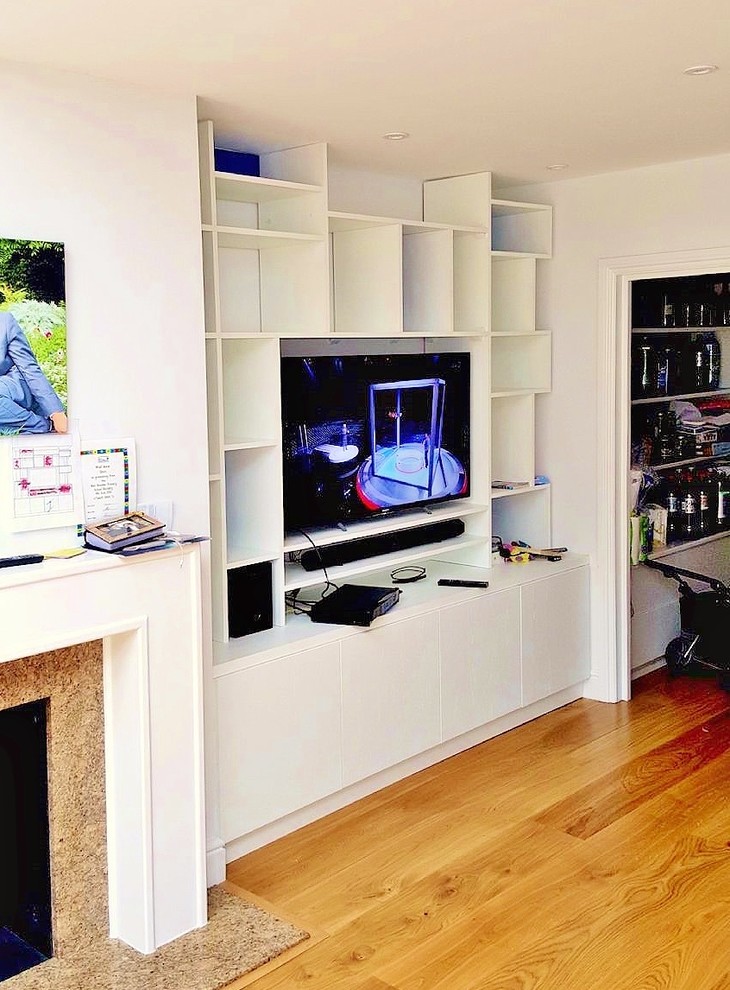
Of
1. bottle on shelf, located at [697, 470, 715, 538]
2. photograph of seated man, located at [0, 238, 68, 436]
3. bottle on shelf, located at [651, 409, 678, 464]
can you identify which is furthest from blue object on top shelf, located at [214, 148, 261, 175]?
→ bottle on shelf, located at [697, 470, 715, 538]

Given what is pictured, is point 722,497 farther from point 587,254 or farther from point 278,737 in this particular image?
point 278,737

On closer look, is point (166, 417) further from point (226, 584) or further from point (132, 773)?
point (132, 773)

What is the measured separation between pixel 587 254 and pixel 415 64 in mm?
2083

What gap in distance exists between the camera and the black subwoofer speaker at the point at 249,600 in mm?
3629

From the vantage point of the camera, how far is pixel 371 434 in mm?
4207

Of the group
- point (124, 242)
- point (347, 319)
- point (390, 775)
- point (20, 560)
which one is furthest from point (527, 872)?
point (124, 242)

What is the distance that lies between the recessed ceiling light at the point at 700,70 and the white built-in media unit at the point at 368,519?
129 centimetres

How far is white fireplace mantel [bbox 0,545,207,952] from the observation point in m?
2.84

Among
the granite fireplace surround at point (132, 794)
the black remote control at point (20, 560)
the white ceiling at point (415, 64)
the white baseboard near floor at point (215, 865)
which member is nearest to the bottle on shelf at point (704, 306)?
the white ceiling at point (415, 64)

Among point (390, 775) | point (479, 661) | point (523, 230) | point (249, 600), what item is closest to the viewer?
point (249, 600)

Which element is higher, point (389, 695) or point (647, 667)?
point (389, 695)

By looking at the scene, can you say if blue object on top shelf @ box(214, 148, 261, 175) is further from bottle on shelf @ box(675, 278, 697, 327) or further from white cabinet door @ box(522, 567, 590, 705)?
bottle on shelf @ box(675, 278, 697, 327)

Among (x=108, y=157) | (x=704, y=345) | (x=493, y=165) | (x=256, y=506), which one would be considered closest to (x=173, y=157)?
(x=108, y=157)

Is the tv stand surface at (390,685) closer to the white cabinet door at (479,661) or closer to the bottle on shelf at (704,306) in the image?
the white cabinet door at (479,661)
